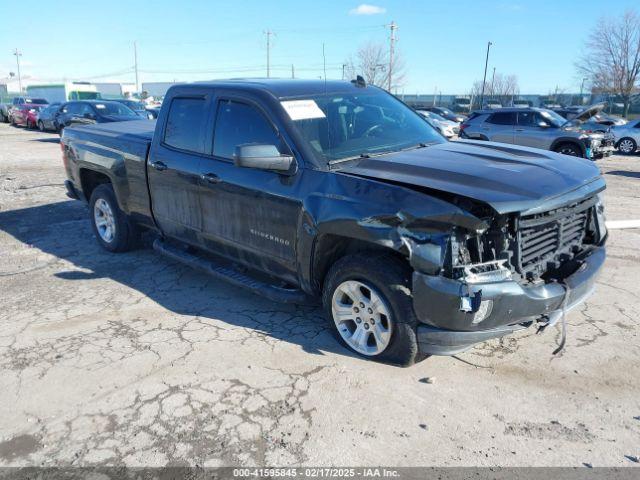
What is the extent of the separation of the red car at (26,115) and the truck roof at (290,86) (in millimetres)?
28287

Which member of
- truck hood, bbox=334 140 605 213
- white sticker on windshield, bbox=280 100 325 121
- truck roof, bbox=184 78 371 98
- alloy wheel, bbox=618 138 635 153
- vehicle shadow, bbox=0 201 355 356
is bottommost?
vehicle shadow, bbox=0 201 355 356

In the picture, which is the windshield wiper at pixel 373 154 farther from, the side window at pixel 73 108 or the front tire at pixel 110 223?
the side window at pixel 73 108

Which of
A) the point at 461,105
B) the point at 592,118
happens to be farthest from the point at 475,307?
the point at 461,105

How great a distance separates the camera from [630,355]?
3.74m

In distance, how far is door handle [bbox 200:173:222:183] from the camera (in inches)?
172

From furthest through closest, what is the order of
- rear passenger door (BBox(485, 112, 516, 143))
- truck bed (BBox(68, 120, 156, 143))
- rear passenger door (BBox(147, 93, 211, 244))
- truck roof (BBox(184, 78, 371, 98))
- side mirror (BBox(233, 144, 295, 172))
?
rear passenger door (BBox(485, 112, 516, 143)), truck bed (BBox(68, 120, 156, 143)), rear passenger door (BBox(147, 93, 211, 244)), truck roof (BBox(184, 78, 371, 98)), side mirror (BBox(233, 144, 295, 172))

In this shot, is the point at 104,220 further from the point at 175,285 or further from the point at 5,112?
the point at 5,112

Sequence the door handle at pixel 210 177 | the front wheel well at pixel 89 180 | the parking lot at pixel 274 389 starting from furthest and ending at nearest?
1. the front wheel well at pixel 89 180
2. the door handle at pixel 210 177
3. the parking lot at pixel 274 389

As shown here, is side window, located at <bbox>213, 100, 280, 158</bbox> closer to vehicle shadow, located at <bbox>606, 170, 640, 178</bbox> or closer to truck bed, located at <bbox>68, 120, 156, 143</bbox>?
truck bed, located at <bbox>68, 120, 156, 143</bbox>

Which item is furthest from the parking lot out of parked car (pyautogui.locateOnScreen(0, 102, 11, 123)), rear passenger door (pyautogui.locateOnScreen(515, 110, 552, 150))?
parked car (pyautogui.locateOnScreen(0, 102, 11, 123))

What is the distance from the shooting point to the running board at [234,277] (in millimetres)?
4066

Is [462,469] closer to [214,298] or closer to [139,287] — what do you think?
[214,298]

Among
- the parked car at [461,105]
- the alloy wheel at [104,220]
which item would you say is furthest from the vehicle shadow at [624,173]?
the parked car at [461,105]

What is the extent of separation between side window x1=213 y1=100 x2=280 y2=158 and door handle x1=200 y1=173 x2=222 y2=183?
184 millimetres
